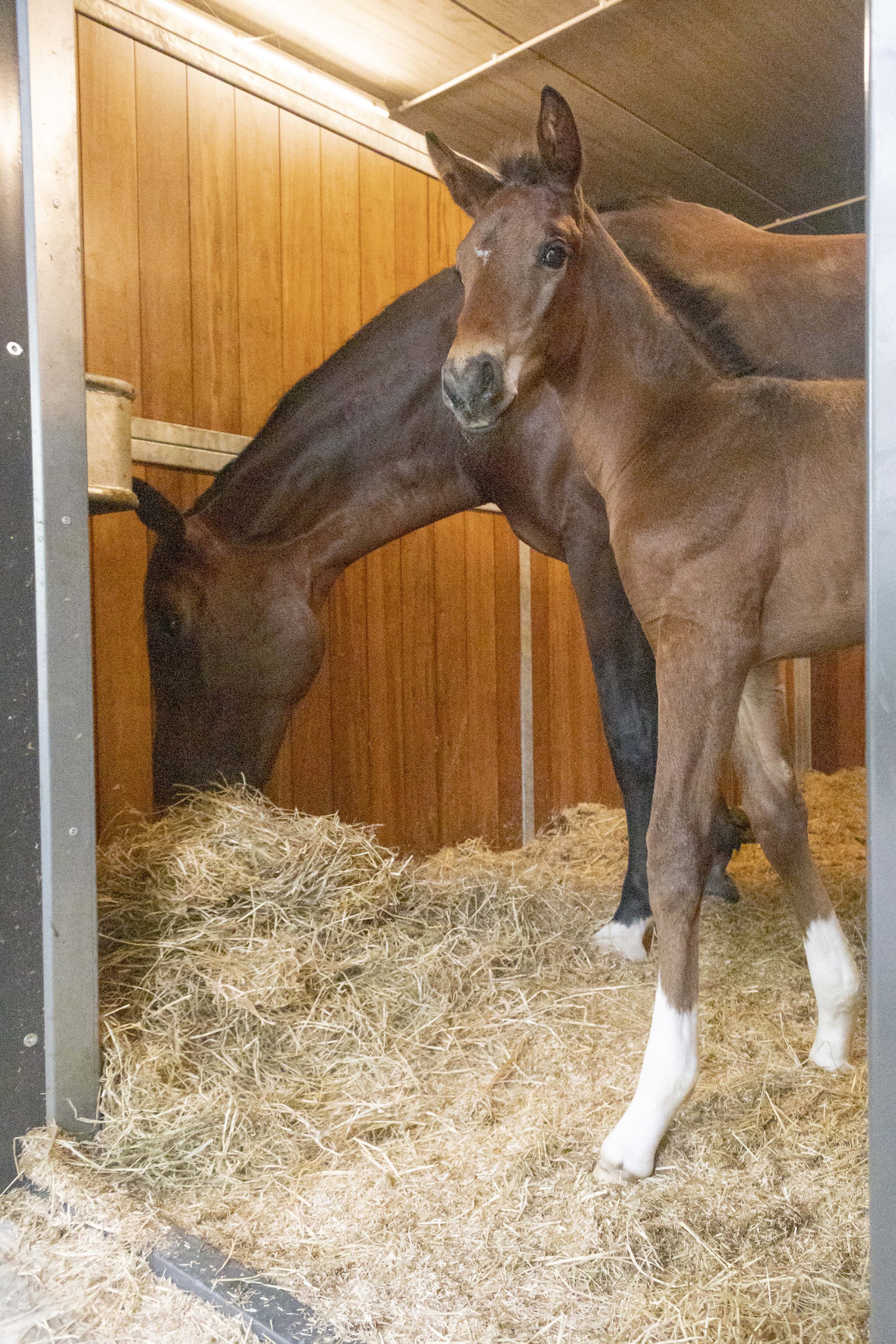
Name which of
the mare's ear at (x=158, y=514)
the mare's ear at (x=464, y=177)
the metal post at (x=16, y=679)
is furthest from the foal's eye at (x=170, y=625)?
the mare's ear at (x=464, y=177)

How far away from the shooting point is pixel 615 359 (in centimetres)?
200

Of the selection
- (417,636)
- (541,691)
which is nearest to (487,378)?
(417,636)

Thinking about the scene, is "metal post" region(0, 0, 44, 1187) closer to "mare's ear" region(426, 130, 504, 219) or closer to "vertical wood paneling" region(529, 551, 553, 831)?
"mare's ear" region(426, 130, 504, 219)

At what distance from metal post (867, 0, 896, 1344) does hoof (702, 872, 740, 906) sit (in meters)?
2.33

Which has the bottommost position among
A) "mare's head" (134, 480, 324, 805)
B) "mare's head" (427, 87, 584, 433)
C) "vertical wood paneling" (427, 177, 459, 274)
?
"mare's head" (134, 480, 324, 805)

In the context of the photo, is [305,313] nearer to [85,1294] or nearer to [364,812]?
[364,812]

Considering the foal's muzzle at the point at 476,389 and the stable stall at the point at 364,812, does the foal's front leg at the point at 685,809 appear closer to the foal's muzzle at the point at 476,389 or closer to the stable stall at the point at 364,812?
the stable stall at the point at 364,812

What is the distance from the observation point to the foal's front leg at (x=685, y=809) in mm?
1617

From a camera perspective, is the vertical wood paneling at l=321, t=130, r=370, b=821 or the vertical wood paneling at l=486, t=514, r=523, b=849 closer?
the vertical wood paneling at l=321, t=130, r=370, b=821

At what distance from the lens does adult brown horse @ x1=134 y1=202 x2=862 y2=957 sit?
2.92 m

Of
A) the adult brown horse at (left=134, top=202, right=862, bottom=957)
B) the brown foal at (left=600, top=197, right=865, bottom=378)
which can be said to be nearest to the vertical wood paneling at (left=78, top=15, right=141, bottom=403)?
the adult brown horse at (left=134, top=202, right=862, bottom=957)

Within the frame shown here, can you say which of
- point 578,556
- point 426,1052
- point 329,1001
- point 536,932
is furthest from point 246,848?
point 578,556

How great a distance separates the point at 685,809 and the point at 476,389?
858mm

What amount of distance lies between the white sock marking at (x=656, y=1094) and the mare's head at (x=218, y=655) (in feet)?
5.56
